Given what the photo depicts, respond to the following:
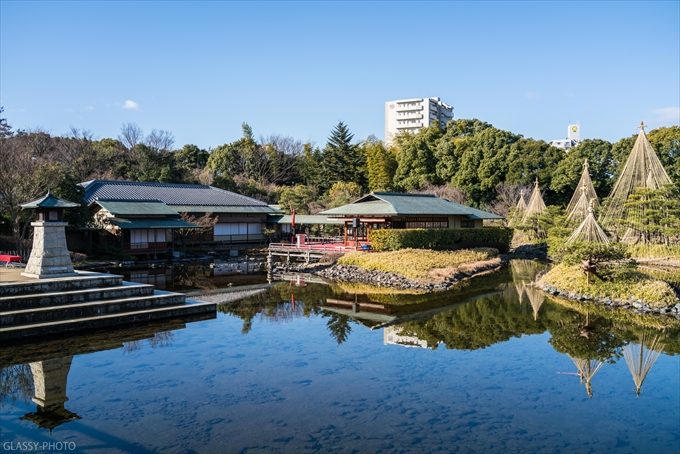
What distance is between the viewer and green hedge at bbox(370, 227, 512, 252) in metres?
29.7

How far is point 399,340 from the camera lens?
14.7 meters

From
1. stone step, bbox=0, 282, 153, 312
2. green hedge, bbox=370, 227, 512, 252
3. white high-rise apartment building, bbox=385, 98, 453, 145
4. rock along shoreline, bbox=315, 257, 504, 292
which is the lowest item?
rock along shoreline, bbox=315, 257, 504, 292

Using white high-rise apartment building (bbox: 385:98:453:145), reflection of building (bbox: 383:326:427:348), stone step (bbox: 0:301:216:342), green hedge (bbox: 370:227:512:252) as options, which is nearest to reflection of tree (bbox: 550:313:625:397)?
reflection of building (bbox: 383:326:427:348)

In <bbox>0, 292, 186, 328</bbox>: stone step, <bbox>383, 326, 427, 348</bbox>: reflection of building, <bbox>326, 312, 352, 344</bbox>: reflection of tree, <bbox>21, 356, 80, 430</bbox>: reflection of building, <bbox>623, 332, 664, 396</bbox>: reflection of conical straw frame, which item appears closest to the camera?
<bbox>21, 356, 80, 430</bbox>: reflection of building

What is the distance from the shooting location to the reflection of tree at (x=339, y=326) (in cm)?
1525

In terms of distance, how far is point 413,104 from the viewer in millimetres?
95000

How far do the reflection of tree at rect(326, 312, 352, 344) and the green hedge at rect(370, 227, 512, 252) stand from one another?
11.6 metres

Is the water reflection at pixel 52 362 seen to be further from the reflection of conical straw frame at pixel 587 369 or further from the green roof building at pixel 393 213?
the green roof building at pixel 393 213

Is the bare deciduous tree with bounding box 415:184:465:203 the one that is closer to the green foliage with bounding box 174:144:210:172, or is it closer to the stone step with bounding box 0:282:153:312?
the green foliage with bounding box 174:144:210:172

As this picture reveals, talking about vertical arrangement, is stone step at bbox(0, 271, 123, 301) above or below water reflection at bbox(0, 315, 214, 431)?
above

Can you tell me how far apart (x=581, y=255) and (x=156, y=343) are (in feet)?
50.0

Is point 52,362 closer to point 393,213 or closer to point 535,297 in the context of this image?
point 535,297

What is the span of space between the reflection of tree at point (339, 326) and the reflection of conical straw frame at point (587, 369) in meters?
6.18

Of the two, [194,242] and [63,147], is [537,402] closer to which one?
[194,242]
